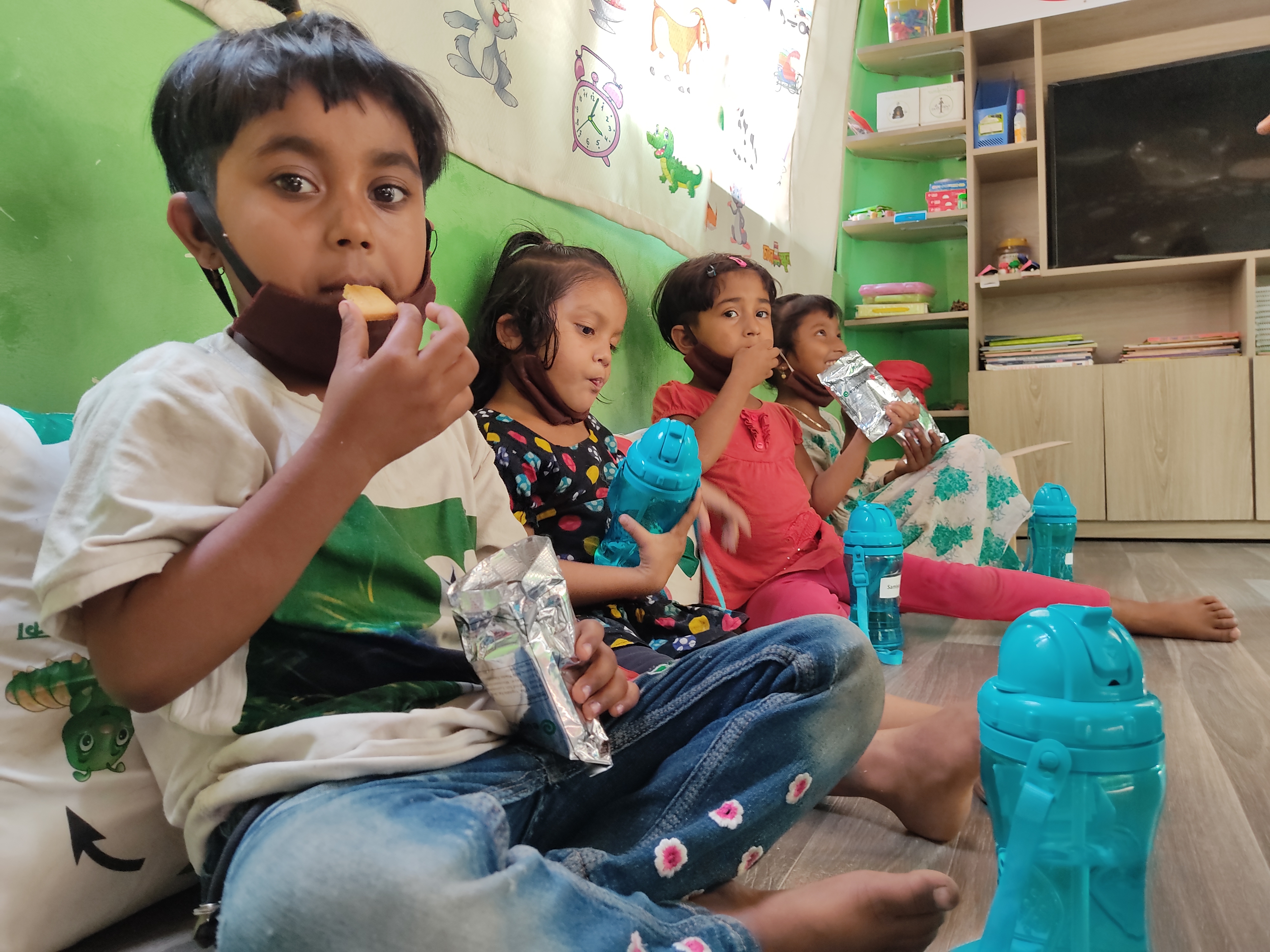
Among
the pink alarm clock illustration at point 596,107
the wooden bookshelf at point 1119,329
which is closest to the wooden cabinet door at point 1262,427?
the wooden bookshelf at point 1119,329

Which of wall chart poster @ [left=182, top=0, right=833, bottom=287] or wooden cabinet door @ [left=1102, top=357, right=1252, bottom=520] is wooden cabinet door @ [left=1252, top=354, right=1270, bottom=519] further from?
wall chart poster @ [left=182, top=0, right=833, bottom=287]

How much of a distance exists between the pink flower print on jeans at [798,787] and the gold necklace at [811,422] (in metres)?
1.27

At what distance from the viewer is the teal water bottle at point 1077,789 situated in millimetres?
411

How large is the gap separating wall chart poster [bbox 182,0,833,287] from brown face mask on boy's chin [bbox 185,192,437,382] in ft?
1.05

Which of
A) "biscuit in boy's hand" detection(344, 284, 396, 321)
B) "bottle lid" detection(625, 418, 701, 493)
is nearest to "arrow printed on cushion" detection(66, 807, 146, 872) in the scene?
"biscuit in boy's hand" detection(344, 284, 396, 321)

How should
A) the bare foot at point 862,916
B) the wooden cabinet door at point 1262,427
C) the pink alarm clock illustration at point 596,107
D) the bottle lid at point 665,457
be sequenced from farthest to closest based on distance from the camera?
the wooden cabinet door at point 1262,427 < the pink alarm clock illustration at point 596,107 < the bottle lid at point 665,457 < the bare foot at point 862,916

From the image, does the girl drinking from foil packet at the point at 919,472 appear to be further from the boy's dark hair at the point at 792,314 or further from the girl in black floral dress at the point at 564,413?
the girl in black floral dress at the point at 564,413

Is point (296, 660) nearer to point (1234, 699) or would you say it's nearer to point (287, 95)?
point (287, 95)

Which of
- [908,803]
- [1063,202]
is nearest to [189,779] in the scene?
[908,803]

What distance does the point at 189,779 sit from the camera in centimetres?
55

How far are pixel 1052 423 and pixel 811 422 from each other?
4.81 feet

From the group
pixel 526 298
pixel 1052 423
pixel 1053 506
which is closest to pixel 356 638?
pixel 526 298

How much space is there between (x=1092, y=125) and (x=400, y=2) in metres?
2.83

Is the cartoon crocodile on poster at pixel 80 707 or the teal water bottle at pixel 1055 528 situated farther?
the teal water bottle at pixel 1055 528
